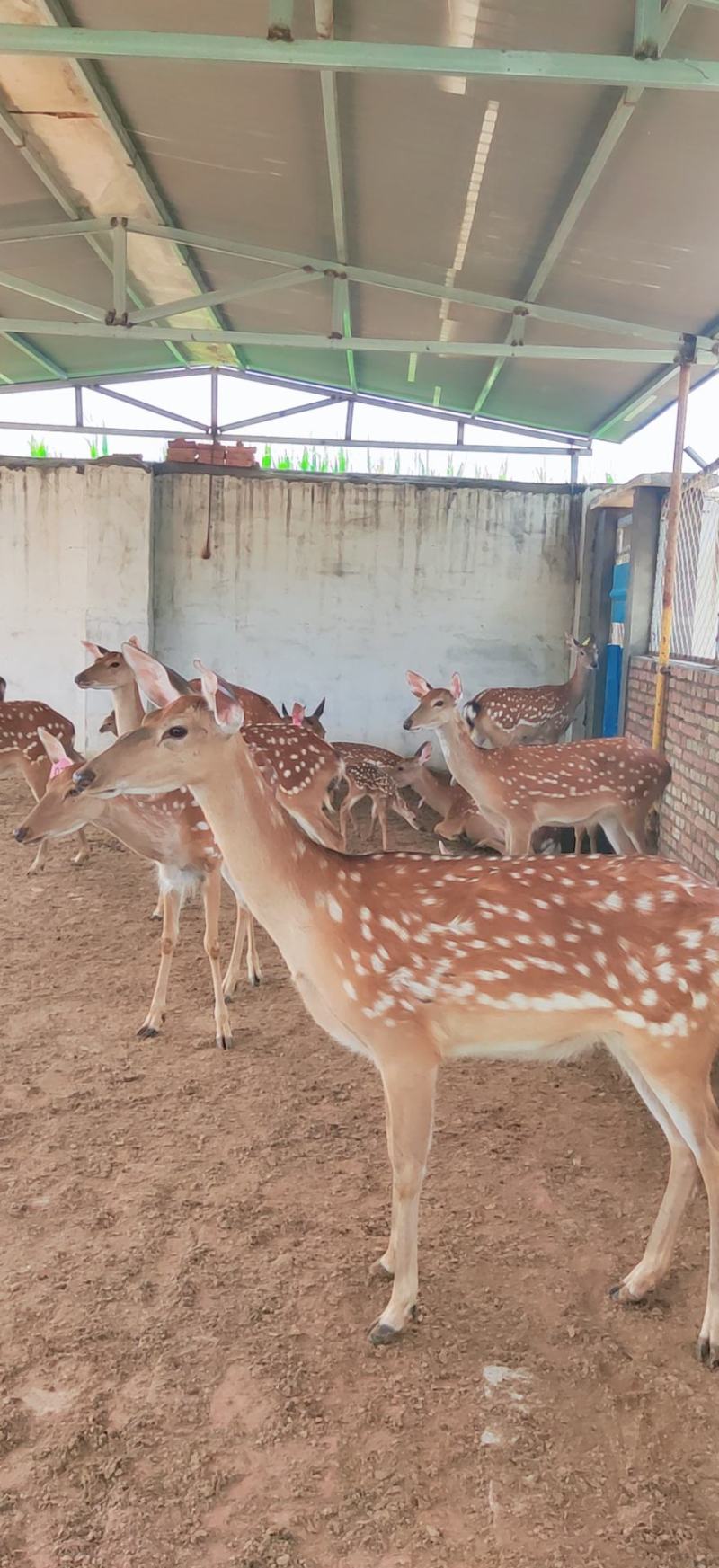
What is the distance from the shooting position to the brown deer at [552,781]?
5.40 metres

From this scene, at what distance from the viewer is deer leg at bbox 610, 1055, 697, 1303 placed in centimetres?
240

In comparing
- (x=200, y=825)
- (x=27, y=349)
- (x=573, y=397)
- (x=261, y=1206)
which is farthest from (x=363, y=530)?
(x=261, y=1206)

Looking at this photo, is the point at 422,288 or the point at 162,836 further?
the point at 422,288

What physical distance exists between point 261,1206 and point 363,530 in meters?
6.95

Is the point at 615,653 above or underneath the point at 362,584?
underneath

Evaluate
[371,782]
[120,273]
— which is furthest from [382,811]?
[120,273]

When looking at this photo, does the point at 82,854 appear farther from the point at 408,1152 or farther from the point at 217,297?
the point at 408,1152

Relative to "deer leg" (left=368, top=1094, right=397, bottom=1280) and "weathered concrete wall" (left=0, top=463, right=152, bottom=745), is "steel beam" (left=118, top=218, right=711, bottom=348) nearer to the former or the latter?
"weathered concrete wall" (left=0, top=463, right=152, bottom=745)

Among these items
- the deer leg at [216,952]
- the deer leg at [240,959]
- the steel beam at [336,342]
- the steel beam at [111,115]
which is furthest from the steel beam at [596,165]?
the deer leg at [240,959]

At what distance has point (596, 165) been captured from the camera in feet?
13.7

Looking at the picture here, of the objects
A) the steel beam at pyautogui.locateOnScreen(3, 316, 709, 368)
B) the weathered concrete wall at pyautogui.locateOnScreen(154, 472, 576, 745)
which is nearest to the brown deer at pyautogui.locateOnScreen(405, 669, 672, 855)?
the steel beam at pyautogui.locateOnScreen(3, 316, 709, 368)

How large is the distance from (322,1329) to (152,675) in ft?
5.48

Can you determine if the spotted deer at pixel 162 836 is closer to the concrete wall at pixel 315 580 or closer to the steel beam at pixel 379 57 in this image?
the steel beam at pixel 379 57

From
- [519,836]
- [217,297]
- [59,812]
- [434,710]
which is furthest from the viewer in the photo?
[217,297]
